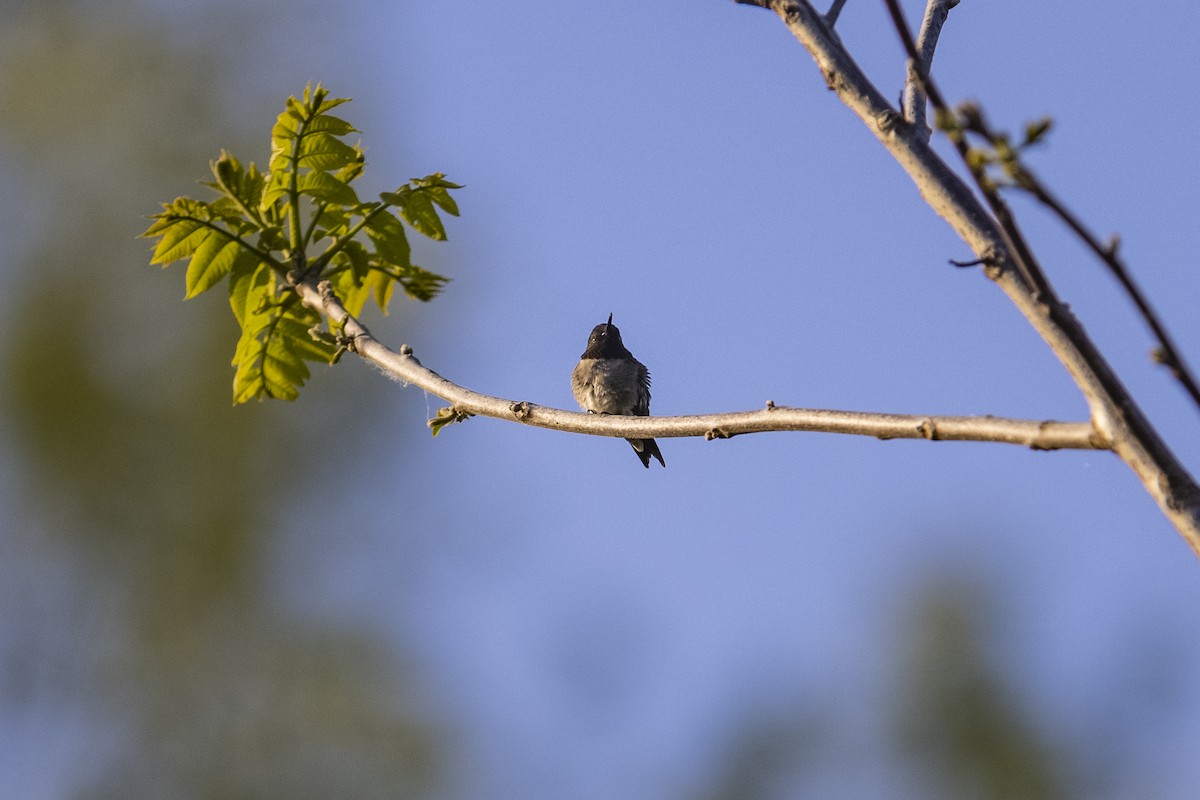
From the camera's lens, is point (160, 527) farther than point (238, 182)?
Yes

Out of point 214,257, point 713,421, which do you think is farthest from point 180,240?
point 713,421

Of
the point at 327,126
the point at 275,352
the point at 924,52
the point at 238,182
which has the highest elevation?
the point at 327,126

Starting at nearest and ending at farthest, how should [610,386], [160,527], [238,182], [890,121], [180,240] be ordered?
[890,121] → [238,182] → [180,240] → [610,386] → [160,527]

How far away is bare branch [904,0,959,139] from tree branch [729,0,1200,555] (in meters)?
0.06

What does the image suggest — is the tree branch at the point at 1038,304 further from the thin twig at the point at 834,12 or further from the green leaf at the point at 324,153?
the green leaf at the point at 324,153

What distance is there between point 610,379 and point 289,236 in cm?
459

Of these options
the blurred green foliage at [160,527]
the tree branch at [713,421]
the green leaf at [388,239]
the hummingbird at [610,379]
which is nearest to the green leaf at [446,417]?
the tree branch at [713,421]

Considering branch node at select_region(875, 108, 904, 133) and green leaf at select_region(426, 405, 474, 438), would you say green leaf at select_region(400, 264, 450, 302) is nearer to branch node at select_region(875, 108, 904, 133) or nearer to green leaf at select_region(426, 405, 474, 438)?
green leaf at select_region(426, 405, 474, 438)

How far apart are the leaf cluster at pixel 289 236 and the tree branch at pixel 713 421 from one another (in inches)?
6.4

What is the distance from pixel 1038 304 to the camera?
1499 mm

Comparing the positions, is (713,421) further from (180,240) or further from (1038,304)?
(180,240)

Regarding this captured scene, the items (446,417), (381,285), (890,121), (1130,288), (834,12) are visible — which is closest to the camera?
(1130,288)

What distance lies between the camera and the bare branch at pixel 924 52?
1871mm

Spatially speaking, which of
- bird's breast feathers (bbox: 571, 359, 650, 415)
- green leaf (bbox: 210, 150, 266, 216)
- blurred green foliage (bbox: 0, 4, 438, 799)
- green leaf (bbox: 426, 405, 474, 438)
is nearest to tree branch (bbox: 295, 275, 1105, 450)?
green leaf (bbox: 426, 405, 474, 438)
